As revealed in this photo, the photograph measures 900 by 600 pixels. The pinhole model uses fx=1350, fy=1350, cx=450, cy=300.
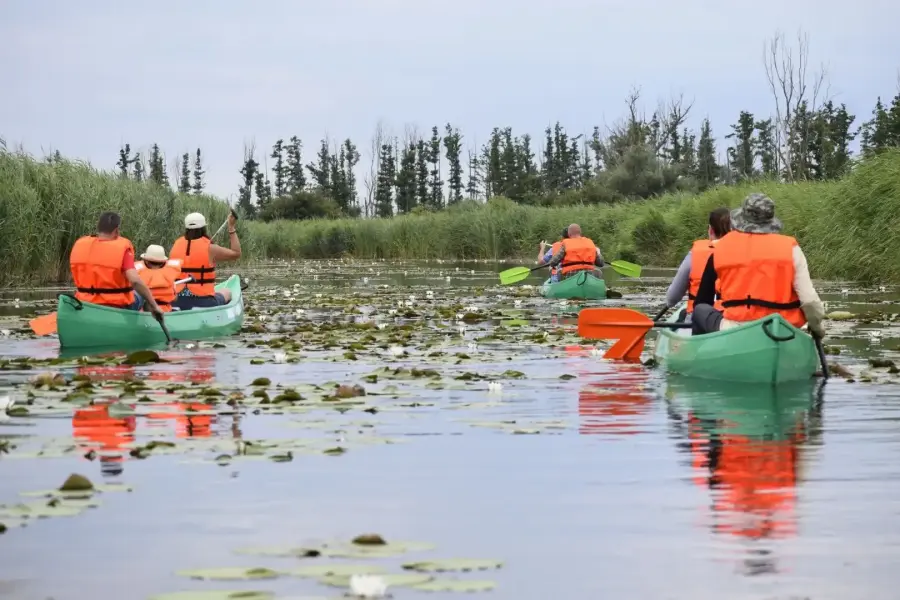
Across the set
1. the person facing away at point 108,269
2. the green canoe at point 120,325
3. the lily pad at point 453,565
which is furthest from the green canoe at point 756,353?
the green canoe at point 120,325

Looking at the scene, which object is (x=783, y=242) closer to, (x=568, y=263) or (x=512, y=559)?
(x=512, y=559)

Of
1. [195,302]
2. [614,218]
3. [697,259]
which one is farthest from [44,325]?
[614,218]

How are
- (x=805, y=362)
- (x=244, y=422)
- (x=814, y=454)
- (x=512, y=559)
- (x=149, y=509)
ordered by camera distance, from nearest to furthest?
(x=512, y=559)
(x=149, y=509)
(x=814, y=454)
(x=244, y=422)
(x=805, y=362)

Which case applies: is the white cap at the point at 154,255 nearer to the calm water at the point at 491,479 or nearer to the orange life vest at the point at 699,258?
the calm water at the point at 491,479

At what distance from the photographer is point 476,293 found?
28.7m

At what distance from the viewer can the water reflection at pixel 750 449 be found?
598 cm

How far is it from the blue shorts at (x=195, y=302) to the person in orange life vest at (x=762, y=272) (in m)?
8.81

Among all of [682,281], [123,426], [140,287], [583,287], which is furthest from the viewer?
[583,287]

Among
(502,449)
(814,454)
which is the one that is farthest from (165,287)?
(814,454)

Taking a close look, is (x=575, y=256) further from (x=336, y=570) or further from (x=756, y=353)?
(x=336, y=570)

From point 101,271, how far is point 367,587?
1198 centimetres

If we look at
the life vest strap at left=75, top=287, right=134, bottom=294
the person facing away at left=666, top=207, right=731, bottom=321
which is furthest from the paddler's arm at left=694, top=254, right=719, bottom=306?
the life vest strap at left=75, top=287, right=134, bottom=294

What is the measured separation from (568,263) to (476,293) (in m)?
2.24

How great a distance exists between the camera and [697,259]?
538 inches
